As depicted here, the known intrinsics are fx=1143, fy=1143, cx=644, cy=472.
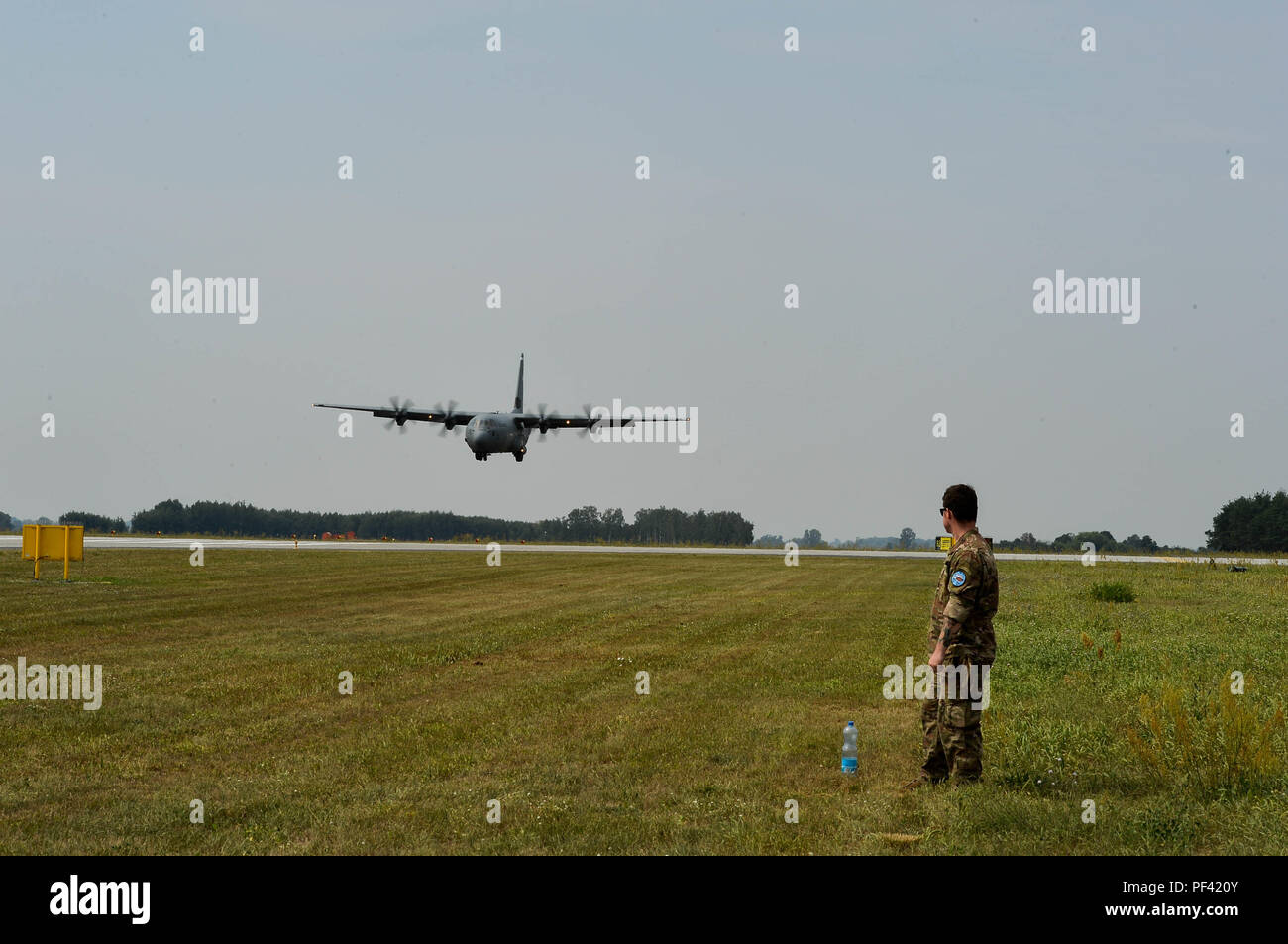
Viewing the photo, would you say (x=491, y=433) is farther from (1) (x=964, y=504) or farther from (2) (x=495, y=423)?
(1) (x=964, y=504)

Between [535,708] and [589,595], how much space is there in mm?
19293

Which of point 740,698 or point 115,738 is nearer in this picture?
point 115,738

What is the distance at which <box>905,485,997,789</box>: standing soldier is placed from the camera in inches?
382

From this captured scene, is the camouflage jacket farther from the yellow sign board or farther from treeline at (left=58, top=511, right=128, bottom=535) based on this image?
treeline at (left=58, top=511, right=128, bottom=535)

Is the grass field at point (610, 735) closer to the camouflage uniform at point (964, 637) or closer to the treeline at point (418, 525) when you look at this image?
the camouflage uniform at point (964, 637)

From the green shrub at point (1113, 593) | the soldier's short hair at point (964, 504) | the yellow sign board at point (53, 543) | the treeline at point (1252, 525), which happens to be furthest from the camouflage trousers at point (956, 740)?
the treeline at point (1252, 525)

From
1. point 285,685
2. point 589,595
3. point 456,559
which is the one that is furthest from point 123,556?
point 285,685

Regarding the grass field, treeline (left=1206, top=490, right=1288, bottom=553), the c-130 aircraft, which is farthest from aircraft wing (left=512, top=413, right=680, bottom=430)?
treeline (left=1206, top=490, right=1288, bottom=553)

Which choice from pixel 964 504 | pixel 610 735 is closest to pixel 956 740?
pixel 964 504

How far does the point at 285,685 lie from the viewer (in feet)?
53.8

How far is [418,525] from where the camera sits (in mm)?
154000

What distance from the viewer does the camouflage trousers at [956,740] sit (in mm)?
10039
